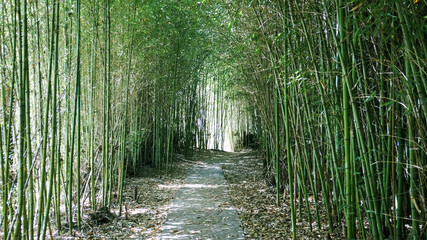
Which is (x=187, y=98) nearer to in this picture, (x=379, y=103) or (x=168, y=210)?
(x=168, y=210)

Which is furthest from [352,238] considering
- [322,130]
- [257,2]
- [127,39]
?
[127,39]

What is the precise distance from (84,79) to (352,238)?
11.6 ft

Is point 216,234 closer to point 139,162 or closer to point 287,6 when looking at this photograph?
point 287,6

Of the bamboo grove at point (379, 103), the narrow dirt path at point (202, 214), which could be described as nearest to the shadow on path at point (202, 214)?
the narrow dirt path at point (202, 214)

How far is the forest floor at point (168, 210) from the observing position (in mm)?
3047

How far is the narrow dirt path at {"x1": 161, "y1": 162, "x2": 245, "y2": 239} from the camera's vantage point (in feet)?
10.0

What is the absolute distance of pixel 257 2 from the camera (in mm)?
3145

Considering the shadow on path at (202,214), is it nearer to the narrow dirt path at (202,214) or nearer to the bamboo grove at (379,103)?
the narrow dirt path at (202,214)

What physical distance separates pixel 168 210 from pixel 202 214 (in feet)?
1.71

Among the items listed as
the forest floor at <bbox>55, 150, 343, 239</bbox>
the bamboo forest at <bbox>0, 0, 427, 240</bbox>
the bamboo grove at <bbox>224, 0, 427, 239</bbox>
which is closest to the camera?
the bamboo grove at <bbox>224, 0, 427, 239</bbox>

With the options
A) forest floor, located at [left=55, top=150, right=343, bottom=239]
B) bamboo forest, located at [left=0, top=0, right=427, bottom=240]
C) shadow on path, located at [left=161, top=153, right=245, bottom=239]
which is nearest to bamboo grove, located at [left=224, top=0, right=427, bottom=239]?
bamboo forest, located at [left=0, top=0, right=427, bottom=240]

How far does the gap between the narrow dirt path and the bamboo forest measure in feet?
0.08

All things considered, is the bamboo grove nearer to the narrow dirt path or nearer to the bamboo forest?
the bamboo forest

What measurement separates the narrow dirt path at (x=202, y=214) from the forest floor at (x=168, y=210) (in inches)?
3.6
